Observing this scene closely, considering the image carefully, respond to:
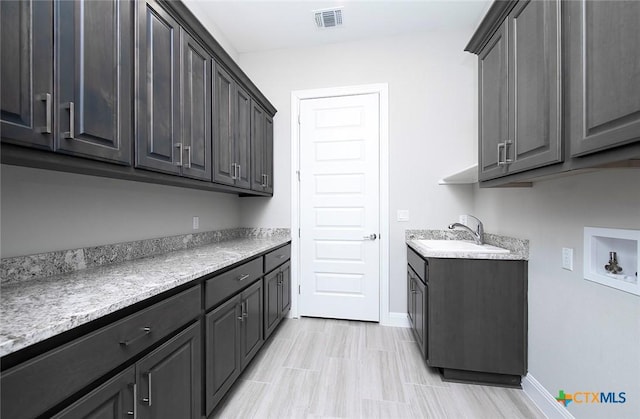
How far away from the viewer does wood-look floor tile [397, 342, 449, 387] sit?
6.33 feet

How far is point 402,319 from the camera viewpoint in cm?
285

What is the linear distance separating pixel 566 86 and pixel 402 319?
8.01 feet

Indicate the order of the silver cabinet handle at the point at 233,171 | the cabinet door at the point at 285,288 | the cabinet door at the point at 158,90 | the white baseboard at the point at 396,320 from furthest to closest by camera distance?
1. the white baseboard at the point at 396,320
2. the cabinet door at the point at 285,288
3. the silver cabinet handle at the point at 233,171
4. the cabinet door at the point at 158,90

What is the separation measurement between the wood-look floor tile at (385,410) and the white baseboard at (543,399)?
0.79 m

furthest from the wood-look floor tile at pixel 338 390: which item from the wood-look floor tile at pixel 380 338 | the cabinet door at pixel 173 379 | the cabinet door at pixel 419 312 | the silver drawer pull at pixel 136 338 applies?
the silver drawer pull at pixel 136 338

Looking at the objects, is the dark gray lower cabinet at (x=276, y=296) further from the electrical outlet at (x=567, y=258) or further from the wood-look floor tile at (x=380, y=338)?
the electrical outlet at (x=567, y=258)

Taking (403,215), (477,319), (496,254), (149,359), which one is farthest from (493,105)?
(149,359)

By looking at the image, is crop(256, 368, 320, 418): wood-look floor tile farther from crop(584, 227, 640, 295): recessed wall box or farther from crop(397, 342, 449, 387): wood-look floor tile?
crop(584, 227, 640, 295): recessed wall box

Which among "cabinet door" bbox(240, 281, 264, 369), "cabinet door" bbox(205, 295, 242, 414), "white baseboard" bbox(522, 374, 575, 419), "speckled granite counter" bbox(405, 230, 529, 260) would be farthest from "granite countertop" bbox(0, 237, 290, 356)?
"white baseboard" bbox(522, 374, 575, 419)

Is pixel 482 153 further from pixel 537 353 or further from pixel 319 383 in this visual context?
pixel 319 383

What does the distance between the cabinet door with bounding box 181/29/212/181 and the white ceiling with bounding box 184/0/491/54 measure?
1071mm

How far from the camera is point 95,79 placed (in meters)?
1.06

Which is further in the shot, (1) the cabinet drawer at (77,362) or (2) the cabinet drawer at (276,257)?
(2) the cabinet drawer at (276,257)

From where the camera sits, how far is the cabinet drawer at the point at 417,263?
2.07 metres
